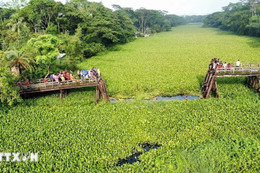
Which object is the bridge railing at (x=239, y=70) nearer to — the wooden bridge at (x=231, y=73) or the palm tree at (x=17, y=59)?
the wooden bridge at (x=231, y=73)

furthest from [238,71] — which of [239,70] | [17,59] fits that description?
[17,59]

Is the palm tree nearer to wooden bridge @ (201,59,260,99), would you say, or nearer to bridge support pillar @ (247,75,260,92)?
wooden bridge @ (201,59,260,99)

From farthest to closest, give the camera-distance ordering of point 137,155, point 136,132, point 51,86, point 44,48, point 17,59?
point 44,48 → point 17,59 → point 51,86 → point 136,132 → point 137,155

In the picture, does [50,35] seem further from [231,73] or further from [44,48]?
[231,73]

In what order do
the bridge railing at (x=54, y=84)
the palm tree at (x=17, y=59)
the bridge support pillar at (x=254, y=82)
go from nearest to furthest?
1. the bridge railing at (x=54, y=84)
2. the palm tree at (x=17, y=59)
3. the bridge support pillar at (x=254, y=82)

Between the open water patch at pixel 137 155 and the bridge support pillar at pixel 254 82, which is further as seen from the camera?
the bridge support pillar at pixel 254 82

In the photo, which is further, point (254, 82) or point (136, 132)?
point (254, 82)

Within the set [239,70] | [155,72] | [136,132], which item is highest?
[239,70]

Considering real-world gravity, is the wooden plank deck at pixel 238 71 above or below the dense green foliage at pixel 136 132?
above

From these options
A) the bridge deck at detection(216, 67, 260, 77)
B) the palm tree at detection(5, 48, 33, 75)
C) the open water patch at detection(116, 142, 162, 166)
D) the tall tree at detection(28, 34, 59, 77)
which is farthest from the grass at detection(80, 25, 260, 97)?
the palm tree at detection(5, 48, 33, 75)

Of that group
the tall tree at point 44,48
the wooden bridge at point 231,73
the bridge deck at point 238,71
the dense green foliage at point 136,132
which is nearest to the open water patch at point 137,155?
the dense green foliage at point 136,132

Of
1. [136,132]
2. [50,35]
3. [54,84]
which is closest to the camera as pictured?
[136,132]

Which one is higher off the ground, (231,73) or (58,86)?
(231,73)
